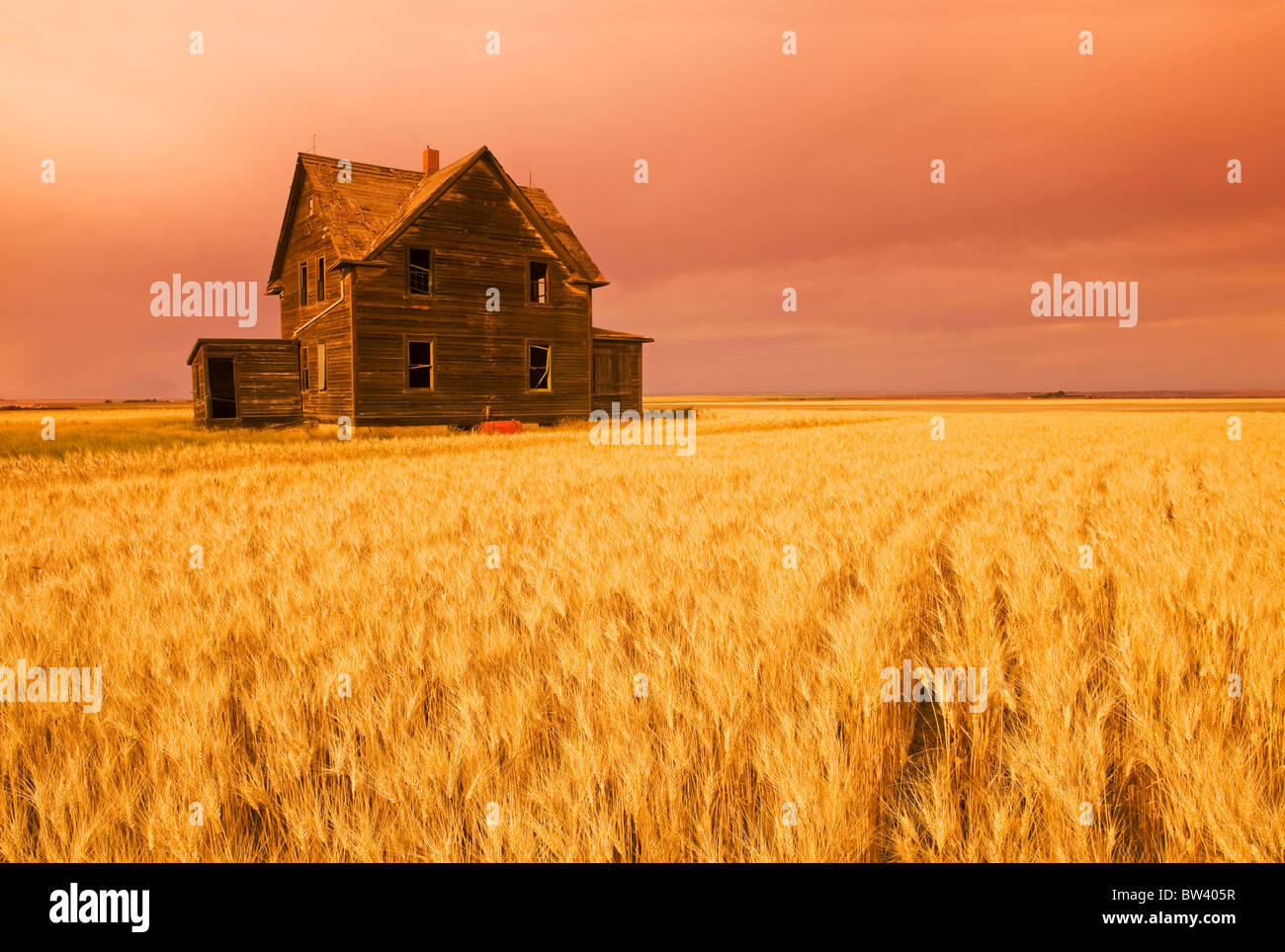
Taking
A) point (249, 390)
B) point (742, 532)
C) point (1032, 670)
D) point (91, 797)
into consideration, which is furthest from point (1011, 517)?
point (249, 390)

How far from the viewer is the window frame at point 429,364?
78.5ft

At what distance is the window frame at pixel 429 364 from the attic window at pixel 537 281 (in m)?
4.39

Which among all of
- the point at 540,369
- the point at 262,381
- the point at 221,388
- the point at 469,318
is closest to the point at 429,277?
the point at 469,318

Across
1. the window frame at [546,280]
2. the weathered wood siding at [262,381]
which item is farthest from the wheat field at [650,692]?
the weathered wood siding at [262,381]

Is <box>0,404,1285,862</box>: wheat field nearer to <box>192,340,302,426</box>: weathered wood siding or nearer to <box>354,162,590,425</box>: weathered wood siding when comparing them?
<box>354,162,590,425</box>: weathered wood siding

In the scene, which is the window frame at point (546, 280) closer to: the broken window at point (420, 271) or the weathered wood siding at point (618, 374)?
the broken window at point (420, 271)

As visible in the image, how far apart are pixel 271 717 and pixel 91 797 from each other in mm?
561

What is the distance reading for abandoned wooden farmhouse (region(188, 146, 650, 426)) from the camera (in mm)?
23484

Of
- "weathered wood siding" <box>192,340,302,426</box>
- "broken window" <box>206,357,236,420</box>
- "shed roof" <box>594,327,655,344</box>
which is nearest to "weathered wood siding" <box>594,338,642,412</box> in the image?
"shed roof" <box>594,327,655,344</box>

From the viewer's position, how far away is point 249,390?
26312 mm

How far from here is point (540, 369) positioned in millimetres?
27375

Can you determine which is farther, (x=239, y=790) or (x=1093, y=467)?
(x=1093, y=467)

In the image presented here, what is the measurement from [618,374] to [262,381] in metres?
15.4

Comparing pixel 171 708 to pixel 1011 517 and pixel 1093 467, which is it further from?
pixel 1093 467
